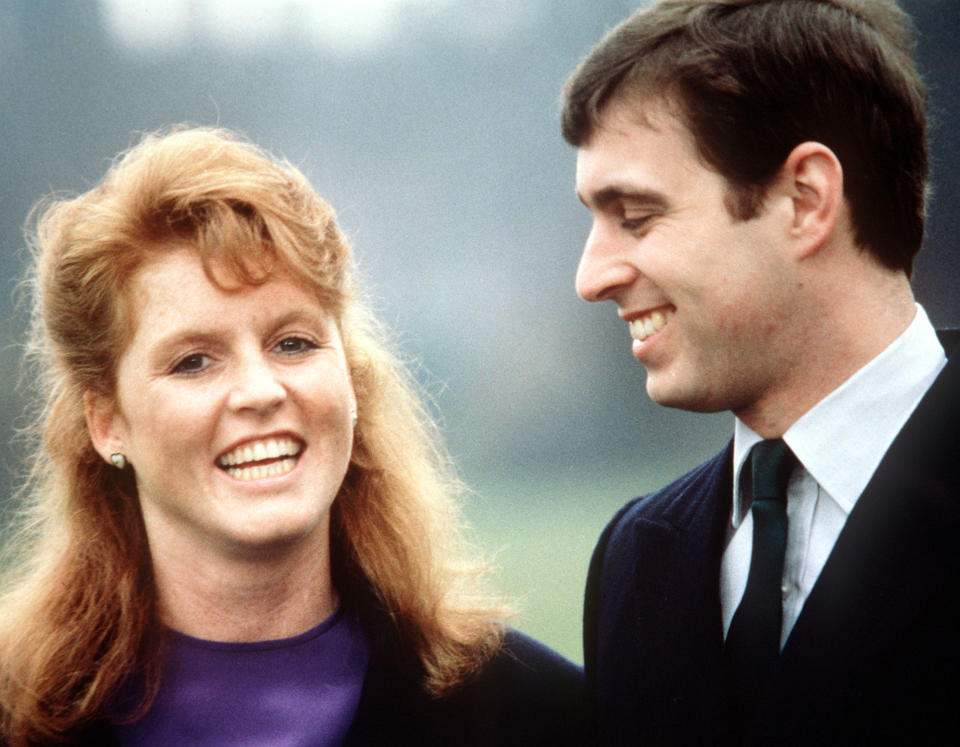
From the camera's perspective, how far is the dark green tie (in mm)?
1742

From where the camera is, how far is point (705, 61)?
6.57 feet

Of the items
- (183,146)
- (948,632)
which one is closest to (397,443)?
(183,146)

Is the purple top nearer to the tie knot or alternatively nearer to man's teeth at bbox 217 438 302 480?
man's teeth at bbox 217 438 302 480

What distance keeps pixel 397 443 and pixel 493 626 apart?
1.51ft

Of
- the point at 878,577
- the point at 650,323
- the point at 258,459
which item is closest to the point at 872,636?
the point at 878,577

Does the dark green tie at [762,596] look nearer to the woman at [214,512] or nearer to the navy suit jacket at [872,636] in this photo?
the navy suit jacket at [872,636]

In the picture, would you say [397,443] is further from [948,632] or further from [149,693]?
[948,632]

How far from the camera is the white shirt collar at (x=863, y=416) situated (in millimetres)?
1762

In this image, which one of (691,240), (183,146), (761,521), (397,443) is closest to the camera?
(761,521)

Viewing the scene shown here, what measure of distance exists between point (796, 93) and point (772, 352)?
1.60 feet

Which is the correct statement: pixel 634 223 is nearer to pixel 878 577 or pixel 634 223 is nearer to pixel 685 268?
pixel 685 268

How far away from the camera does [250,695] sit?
2.01 metres

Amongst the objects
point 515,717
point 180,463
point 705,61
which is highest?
point 705,61

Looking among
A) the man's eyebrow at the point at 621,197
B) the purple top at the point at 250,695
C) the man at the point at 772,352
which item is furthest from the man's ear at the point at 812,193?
the purple top at the point at 250,695
